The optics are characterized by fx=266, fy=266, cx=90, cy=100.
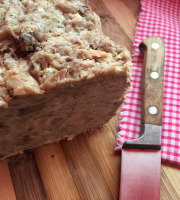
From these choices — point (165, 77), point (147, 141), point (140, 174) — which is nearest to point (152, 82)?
point (165, 77)

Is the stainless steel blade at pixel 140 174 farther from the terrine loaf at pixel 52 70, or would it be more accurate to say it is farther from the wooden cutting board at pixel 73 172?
the terrine loaf at pixel 52 70

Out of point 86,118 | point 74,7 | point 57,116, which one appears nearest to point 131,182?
point 86,118

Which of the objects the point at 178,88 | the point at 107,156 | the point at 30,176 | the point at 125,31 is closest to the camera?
the point at 30,176

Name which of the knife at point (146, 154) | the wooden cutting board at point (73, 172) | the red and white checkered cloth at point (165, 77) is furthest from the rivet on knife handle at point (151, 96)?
the wooden cutting board at point (73, 172)

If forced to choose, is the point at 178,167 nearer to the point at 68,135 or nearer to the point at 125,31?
the point at 68,135

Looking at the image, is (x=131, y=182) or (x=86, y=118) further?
(x=86, y=118)

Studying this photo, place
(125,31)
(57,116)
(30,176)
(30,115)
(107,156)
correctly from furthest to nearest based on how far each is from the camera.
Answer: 1. (125,31)
2. (107,156)
3. (30,176)
4. (57,116)
5. (30,115)

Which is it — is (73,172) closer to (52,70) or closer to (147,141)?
(147,141)
